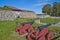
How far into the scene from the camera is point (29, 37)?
6.50 metres

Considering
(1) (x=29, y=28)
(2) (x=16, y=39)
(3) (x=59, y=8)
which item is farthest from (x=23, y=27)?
(3) (x=59, y=8)

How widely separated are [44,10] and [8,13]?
28.8 metres

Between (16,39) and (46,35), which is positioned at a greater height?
(46,35)

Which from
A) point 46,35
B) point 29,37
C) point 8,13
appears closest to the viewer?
point 46,35

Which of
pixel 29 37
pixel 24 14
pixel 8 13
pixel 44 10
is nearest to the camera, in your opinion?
pixel 29 37

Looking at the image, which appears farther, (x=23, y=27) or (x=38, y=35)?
(x=23, y=27)

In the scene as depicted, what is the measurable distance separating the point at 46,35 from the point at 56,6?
40.8 meters

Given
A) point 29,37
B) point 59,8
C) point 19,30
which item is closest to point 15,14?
point 19,30

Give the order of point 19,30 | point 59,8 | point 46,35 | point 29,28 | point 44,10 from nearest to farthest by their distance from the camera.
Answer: point 46,35 < point 29,28 < point 19,30 < point 59,8 < point 44,10

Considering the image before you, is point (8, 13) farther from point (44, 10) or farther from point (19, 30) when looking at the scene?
point (44, 10)

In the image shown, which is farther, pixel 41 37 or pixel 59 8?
pixel 59 8

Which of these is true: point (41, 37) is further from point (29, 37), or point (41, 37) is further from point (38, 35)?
point (29, 37)

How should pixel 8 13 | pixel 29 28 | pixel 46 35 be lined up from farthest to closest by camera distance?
1. pixel 8 13
2. pixel 29 28
3. pixel 46 35

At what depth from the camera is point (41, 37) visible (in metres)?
5.34
